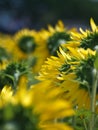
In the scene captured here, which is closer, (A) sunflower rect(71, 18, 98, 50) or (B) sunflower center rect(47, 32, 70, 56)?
(A) sunflower rect(71, 18, 98, 50)

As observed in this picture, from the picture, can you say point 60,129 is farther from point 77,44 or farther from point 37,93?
point 77,44

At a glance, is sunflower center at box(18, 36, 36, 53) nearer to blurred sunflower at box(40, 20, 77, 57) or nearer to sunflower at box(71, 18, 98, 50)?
blurred sunflower at box(40, 20, 77, 57)

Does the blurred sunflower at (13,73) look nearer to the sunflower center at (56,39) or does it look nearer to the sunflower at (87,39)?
the sunflower at (87,39)

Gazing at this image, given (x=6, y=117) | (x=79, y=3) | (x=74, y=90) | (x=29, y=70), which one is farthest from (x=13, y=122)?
(x=79, y=3)

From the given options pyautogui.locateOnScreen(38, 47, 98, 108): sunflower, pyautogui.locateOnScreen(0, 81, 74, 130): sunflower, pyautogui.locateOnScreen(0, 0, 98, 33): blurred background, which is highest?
pyautogui.locateOnScreen(0, 0, 98, 33): blurred background

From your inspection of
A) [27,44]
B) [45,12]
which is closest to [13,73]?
[27,44]

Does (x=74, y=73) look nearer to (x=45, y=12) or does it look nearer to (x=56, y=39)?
(x=56, y=39)

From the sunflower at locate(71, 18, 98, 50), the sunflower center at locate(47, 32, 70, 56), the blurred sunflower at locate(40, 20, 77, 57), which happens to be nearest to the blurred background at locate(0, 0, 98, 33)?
the blurred sunflower at locate(40, 20, 77, 57)

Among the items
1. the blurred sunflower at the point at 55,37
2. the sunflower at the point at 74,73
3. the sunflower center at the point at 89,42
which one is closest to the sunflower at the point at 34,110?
the sunflower at the point at 74,73
